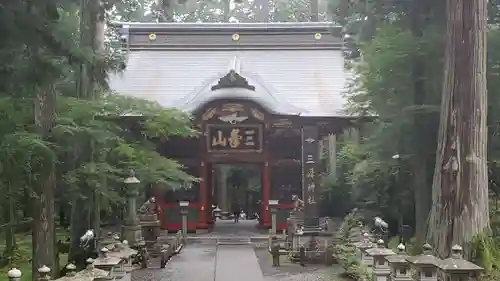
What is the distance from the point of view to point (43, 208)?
9984 millimetres

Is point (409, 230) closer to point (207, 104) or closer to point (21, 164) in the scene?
point (207, 104)

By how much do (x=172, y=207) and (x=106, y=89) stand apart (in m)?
6.38

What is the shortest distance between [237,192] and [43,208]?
17.4 meters

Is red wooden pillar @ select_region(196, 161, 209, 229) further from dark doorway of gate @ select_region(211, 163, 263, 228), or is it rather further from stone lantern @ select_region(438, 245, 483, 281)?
stone lantern @ select_region(438, 245, 483, 281)

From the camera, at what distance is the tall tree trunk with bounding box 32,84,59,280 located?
9906 mm

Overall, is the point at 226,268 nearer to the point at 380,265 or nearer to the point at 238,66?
the point at 380,265

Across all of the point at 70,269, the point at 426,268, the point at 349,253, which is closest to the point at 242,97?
the point at 349,253

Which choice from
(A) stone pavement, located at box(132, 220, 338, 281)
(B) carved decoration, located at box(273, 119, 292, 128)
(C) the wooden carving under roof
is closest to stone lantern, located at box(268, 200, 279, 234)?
(A) stone pavement, located at box(132, 220, 338, 281)

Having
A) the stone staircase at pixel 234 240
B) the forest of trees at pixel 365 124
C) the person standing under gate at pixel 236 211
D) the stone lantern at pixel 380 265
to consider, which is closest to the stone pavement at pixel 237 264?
the stone staircase at pixel 234 240

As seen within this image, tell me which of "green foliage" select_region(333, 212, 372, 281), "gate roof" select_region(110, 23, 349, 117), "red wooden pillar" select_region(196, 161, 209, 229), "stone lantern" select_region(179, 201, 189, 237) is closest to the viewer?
"green foliage" select_region(333, 212, 372, 281)

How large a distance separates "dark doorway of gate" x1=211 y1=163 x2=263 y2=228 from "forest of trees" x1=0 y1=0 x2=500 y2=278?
35.3 feet

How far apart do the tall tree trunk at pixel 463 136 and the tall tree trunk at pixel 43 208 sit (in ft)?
19.9

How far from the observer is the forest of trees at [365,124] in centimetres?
821

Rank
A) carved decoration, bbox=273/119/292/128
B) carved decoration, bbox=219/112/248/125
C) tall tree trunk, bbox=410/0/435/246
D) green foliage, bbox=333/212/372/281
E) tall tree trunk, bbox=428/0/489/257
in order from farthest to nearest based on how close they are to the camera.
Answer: carved decoration, bbox=219/112/248/125 → carved decoration, bbox=273/119/292/128 → tall tree trunk, bbox=410/0/435/246 → green foliage, bbox=333/212/372/281 → tall tree trunk, bbox=428/0/489/257
